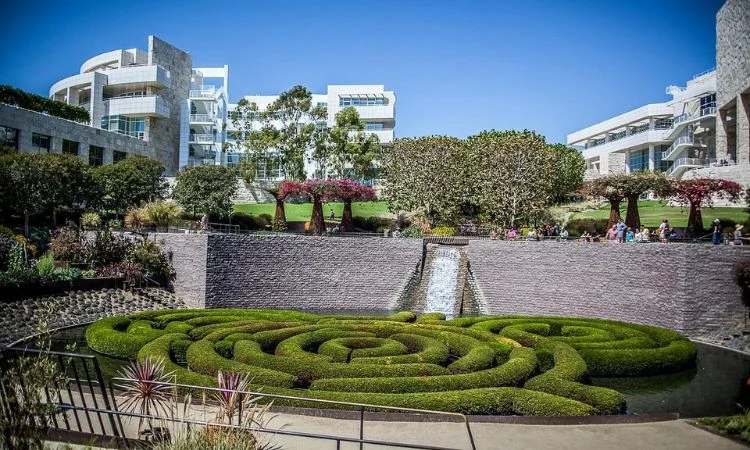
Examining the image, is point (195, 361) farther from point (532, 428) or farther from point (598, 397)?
point (598, 397)

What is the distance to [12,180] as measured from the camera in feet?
123

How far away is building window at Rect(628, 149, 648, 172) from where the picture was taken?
82438 millimetres

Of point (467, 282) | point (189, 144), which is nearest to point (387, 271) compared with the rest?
point (467, 282)

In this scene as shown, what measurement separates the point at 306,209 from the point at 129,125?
79.3 ft

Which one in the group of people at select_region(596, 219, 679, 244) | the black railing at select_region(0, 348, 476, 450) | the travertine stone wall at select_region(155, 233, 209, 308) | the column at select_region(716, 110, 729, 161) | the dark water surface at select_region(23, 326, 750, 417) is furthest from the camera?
the column at select_region(716, 110, 729, 161)

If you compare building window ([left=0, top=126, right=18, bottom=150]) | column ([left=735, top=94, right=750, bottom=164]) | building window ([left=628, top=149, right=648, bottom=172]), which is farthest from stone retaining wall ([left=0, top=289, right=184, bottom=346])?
building window ([left=628, top=149, right=648, bottom=172])

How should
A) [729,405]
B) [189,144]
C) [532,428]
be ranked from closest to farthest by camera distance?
[532,428]
[729,405]
[189,144]

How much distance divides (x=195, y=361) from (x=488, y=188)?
1266 inches

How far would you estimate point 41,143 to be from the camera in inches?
2032

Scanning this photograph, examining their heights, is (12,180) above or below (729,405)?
above

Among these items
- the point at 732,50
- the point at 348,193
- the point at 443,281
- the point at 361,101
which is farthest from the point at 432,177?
the point at 361,101

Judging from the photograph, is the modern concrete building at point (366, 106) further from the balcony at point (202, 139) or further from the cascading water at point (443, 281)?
the cascading water at point (443, 281)

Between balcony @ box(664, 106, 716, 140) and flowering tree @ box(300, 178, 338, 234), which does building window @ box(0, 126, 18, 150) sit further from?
balcony @ box(664, 106, 716, 140)

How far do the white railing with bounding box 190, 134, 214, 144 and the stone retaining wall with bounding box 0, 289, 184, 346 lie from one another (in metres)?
43.9
